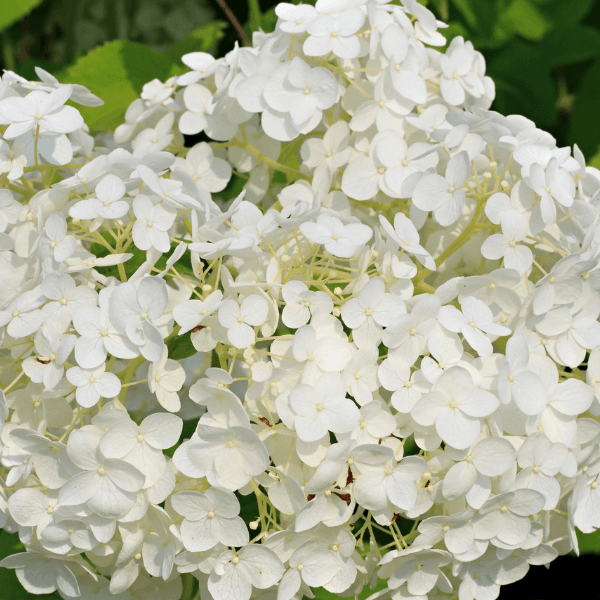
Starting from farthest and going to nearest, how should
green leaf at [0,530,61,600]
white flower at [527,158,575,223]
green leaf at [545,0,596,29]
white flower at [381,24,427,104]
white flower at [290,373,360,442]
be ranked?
green leaf at [545,0,596,29] → green leaf at [0,530,61,600] → white flower at [381,24,427,104] → white flower at [527,158,575,223] → white flower at [290,373,360,442]

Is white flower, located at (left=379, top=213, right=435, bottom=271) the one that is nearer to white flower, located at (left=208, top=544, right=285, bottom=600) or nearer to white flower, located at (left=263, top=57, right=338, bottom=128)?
white flower, located at (left=263, top=57, right=338, bottom=128)

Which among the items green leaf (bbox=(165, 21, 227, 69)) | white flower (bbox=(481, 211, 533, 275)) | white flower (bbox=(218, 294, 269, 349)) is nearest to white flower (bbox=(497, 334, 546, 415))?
white flower (bbox=(481, 211, 533, 275))

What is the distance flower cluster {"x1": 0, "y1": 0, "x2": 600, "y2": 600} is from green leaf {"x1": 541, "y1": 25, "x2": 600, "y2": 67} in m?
0.82

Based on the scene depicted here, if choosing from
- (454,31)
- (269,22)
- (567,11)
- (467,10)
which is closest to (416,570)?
(269,22)

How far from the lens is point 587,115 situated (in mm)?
1482

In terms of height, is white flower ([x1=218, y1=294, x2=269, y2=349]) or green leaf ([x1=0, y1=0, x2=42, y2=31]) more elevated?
green leaf ([x1=0, y1=0, x2=42, y2=31])

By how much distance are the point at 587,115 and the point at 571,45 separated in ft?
0.51

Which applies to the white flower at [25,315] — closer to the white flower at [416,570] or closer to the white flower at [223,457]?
the white flower at [223,457]

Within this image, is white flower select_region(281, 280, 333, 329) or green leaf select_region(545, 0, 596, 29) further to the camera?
green leaf select_region(545, 0, 596, 29)

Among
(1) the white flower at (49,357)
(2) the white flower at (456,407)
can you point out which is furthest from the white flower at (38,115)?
(2) the white flower at (456,407)

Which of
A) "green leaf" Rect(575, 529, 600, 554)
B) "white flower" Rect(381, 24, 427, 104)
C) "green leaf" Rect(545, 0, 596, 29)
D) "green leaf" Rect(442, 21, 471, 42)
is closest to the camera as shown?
"white flower" Rect(381, 24, 427, 104)

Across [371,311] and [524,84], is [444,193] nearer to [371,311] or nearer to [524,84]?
[371,311]

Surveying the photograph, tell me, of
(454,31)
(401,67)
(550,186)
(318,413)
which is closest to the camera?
(318,413)

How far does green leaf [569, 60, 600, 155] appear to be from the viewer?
1.46 metres
